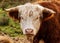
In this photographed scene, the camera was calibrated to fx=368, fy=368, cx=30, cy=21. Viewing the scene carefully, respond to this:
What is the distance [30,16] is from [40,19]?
1.15ft

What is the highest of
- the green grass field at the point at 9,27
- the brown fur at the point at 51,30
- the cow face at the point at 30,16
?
the cow face at the point at 30,16

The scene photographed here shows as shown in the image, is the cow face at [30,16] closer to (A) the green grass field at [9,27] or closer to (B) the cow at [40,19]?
(B) the cow at [40,19]

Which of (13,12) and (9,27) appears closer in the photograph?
(13,12)

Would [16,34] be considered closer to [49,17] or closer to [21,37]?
[21,37]

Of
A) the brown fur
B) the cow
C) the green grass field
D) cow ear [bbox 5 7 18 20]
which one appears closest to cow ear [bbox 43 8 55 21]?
the cow

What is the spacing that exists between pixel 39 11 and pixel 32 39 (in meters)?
0.68

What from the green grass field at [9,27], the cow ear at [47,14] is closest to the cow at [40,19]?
the cow ear at [47,14]

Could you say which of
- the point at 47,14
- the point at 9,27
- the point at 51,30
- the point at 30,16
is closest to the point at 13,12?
the point at 30,16

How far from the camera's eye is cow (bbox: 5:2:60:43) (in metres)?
7.83

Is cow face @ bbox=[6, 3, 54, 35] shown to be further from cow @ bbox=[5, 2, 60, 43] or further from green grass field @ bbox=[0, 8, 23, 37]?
green grass field @ bbox=[0, 8, 23, 37]

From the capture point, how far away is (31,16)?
780 cm

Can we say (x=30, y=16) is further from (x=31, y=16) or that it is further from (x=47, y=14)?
(x=47, y=14)

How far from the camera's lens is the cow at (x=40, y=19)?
7828 mm

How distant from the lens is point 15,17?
27.3 ft
